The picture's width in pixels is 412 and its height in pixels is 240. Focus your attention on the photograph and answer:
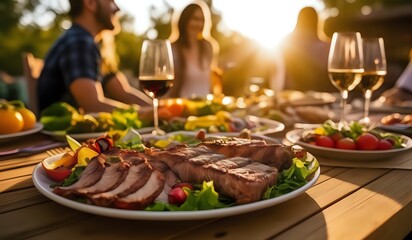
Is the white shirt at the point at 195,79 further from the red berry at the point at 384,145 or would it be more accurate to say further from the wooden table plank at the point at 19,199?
the wooden table plank at the point at 19,199

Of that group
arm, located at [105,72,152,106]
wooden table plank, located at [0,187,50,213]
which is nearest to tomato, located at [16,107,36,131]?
wooden table plank, located at [0,187,50,213]

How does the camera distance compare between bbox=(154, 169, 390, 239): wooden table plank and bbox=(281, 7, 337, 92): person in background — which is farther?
bbox=(281, 7, 337, 92): person in background

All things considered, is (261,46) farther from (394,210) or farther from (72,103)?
(394,210)

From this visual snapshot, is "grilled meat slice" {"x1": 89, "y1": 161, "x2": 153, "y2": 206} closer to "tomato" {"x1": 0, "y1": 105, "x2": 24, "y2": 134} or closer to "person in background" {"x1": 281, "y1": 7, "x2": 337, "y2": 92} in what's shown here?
"tomato" {"x1": 0, "y1": 105, "x2": 24, "y2": 134}

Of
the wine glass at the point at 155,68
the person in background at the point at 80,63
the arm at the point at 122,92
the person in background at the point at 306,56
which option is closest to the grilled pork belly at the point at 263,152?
the wine glass at the point at 155,68

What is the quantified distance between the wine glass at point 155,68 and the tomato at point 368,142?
36.8 inches

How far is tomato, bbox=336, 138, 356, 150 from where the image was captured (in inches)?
61.4

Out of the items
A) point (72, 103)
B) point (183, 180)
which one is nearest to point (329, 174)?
point (183, 180)

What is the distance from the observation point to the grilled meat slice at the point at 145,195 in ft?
2.81

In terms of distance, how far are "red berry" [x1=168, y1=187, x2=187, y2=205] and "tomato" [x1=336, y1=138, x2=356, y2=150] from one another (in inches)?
36.2

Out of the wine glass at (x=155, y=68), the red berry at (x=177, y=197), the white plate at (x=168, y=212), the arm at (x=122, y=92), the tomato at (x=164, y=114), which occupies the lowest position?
the arm at (x=122, y=92)

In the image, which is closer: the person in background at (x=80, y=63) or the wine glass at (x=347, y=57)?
the wine glass at (x=347, y=57)

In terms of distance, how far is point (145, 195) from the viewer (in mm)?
887

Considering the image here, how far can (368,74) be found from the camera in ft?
6.85
